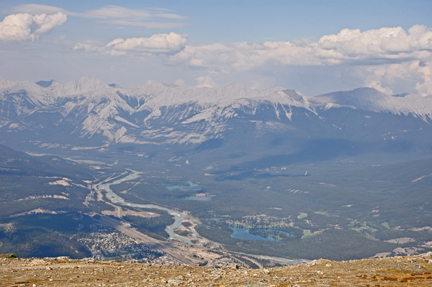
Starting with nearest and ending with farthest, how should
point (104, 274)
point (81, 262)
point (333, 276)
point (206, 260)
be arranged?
point (333, 276)
point (104, 274)
point (81, 262)
point (206, 260)

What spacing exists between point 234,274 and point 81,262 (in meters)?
23.4

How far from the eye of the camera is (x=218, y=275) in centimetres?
4606

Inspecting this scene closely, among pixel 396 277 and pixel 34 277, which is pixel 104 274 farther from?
pixel 396 277

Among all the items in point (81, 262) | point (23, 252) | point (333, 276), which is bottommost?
point (23, 252)

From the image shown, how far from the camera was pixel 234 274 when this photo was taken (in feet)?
151

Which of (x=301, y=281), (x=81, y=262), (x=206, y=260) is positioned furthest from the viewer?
(x=206, y=260)

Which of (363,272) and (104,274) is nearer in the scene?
(363,272)

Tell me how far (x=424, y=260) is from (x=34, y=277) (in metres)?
43.2

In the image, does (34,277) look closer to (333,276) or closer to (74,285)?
(74,285)

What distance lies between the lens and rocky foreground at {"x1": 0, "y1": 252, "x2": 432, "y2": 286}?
4069cm

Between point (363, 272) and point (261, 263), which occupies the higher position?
point (363, 272)

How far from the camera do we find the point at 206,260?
7712 inches

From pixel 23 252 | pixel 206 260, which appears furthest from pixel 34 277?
pixel 23 252

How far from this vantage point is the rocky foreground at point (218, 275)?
133 feet
